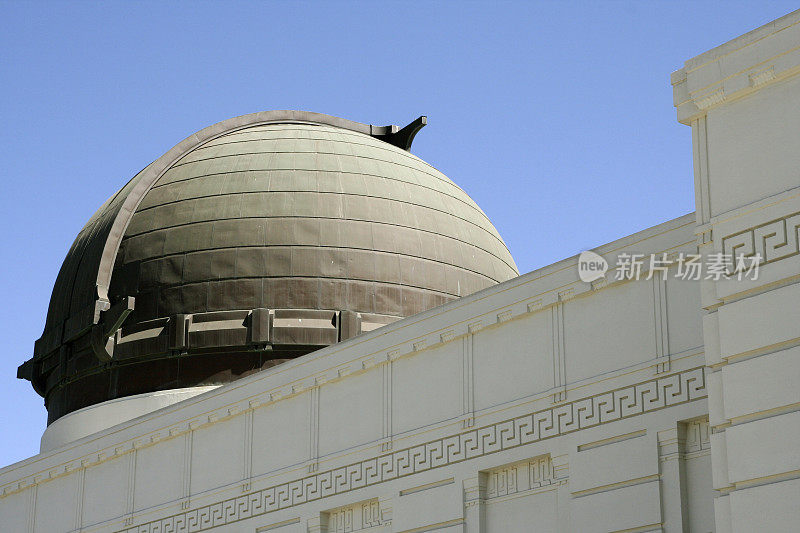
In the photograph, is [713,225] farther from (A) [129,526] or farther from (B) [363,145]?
(B) [363,145]

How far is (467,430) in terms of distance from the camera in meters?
13.9

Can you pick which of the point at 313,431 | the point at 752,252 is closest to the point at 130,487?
the point at 313,431

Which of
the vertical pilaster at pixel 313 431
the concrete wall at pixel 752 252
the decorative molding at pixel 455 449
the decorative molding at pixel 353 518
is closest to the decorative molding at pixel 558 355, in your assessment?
the decorative molding at pixel 455 449

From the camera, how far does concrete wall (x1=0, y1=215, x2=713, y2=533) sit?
12.2m

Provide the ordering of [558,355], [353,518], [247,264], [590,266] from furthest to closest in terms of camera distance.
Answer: [247,264] → [353,518] → [558,355] → [590,266]

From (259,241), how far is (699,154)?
36.7 ft

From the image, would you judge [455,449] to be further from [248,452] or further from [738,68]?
[738,68]

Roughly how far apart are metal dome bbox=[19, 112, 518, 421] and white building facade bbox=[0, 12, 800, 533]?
2.50m

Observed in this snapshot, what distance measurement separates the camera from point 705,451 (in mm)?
11727

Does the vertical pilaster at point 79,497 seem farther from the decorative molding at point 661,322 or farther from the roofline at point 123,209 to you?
the decorative molding at point 661,322

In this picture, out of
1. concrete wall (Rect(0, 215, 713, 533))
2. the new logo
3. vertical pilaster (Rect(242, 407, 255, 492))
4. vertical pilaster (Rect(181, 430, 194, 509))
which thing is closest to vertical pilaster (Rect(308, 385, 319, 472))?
concrete wall (Rect(0, 215, 713, 533))

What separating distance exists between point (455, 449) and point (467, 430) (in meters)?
0.26

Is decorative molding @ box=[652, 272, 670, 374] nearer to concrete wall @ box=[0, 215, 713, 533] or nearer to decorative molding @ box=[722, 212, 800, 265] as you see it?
concrete wall @ box=[0, 215, 713, 533]

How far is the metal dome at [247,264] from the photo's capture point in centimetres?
2028
